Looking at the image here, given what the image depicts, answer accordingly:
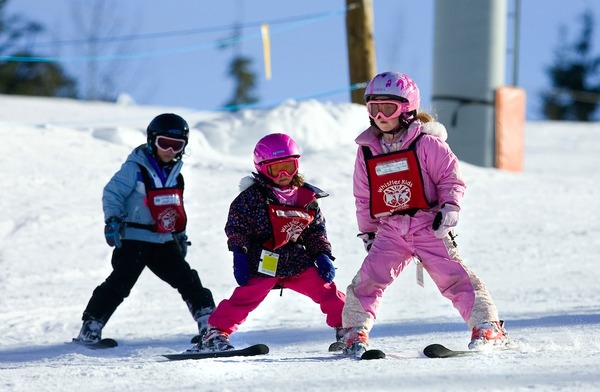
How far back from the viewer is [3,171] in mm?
12383

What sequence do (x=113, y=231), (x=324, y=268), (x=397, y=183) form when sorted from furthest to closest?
(x=113, y=231)
(x=324, y=268)
(x=397, y=183)

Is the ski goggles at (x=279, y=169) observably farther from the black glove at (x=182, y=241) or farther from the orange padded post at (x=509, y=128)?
the orange padded post at (x=509, y=128)

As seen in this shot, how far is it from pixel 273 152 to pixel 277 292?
115 inches

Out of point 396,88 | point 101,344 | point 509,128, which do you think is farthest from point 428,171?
point 509,128

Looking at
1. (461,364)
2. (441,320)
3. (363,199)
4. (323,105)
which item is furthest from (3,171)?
(461,364)

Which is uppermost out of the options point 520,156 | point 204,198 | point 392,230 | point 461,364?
point 520,156

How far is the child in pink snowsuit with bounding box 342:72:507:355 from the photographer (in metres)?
5.50

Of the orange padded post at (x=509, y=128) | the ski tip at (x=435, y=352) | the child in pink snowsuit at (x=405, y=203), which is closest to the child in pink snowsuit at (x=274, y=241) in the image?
the child in pink snowsuit at (x=405, y=203)

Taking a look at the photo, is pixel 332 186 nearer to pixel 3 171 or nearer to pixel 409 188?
pixel 3 171

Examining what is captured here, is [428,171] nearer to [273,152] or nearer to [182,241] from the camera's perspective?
[273,152]

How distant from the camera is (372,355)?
203 inches

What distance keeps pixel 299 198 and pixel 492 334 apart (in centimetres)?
134

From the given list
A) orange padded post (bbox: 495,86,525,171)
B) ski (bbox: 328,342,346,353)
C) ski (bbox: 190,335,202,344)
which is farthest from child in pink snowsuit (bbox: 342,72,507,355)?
orange padded post (bbox: 495,86,525,171)

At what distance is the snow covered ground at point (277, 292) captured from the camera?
177 inches
